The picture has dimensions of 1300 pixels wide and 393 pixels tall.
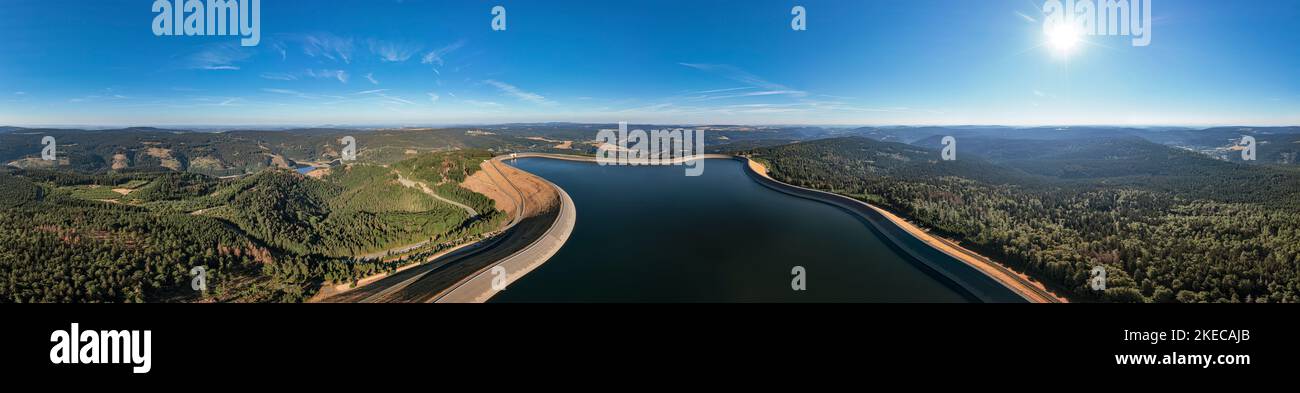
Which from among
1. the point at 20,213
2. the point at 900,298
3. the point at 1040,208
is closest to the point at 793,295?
the point at 900,298

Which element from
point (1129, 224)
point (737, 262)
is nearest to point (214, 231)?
point (737, 262)

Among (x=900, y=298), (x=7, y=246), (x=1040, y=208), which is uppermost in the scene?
(x=1040, y=208)

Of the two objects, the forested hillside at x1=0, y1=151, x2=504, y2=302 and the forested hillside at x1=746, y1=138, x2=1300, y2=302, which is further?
the forested hillside at x1=0, y1=151, x2=504, y2=302

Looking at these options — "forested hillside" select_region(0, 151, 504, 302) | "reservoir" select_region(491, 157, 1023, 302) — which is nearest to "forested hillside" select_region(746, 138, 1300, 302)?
"reservoir" select_region(491, 157, 1023, 302)

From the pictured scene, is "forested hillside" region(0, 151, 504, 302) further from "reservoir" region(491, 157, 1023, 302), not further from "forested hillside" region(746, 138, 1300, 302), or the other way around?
"forested hillside" region(746, 138, 1300, 302)

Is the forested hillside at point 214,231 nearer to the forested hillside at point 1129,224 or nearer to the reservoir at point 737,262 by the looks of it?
the reservoir at point 737,262

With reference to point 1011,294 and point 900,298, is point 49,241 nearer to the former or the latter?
point 900,298
